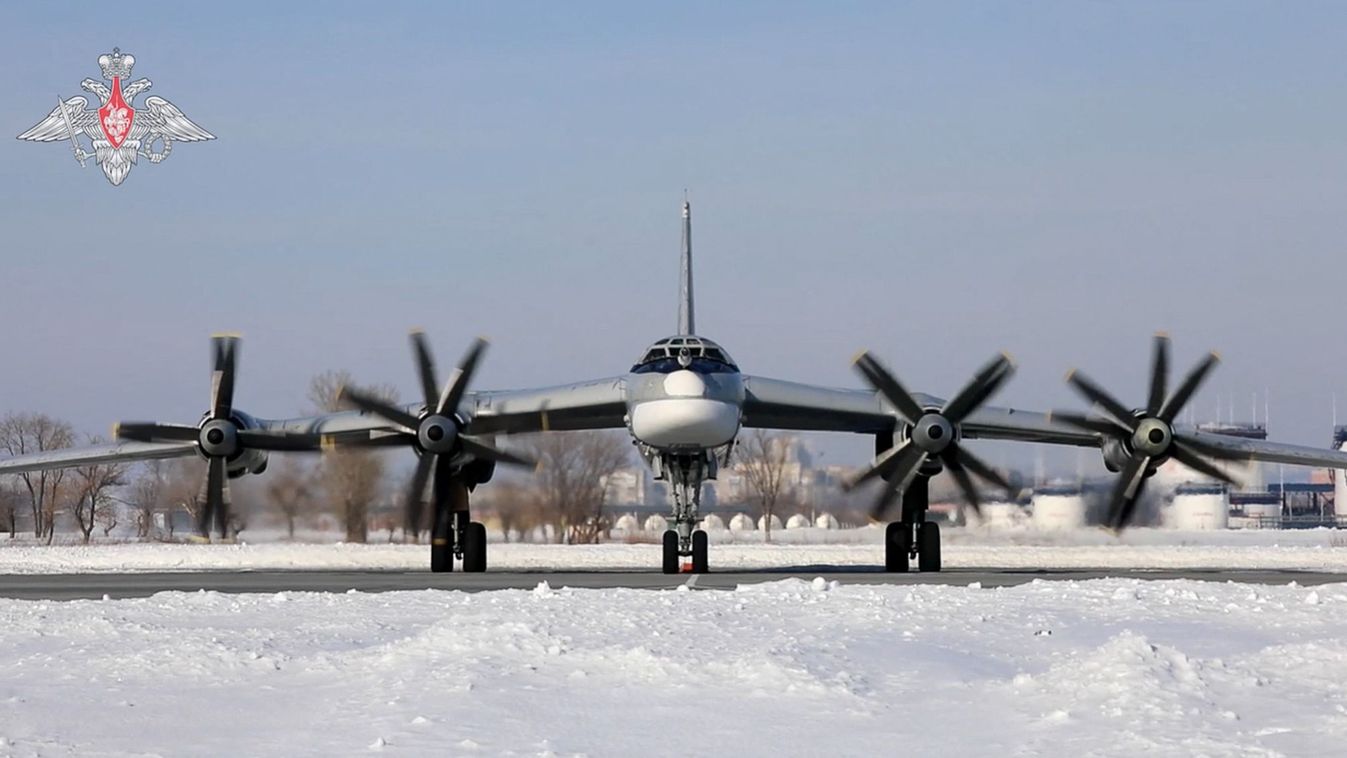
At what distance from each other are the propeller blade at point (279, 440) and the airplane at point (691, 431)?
2 cm

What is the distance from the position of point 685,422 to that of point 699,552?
6.79 feet

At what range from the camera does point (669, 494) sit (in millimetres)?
25391

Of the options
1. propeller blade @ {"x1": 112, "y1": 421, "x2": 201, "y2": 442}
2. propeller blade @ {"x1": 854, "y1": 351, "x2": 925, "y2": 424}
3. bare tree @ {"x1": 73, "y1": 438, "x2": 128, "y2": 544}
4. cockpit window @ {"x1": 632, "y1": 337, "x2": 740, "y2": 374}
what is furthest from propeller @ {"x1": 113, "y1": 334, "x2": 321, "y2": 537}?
bare tree @ {"x1": 73, "y1": 438, "x2": 128, "y2": 544}

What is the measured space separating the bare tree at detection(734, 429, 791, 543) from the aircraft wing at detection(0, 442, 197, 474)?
28759 mm

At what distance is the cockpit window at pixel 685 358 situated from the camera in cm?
2466

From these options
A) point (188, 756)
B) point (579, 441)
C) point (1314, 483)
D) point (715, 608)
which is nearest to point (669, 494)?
point (579, 441)

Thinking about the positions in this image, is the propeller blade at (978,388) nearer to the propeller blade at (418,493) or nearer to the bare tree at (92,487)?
the propeller blade at (418,493)

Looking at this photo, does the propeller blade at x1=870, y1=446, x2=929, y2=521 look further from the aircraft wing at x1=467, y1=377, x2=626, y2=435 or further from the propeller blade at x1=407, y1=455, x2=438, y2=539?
the propeller blade at x1=407, y1=455, x2=438, y2=539

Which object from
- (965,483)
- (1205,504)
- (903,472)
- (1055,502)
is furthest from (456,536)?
(1205,504)

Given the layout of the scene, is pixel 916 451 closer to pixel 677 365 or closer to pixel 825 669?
pixel 677 365

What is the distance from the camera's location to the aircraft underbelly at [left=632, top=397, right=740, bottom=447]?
2388cm

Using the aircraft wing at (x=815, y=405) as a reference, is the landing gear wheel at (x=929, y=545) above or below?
below

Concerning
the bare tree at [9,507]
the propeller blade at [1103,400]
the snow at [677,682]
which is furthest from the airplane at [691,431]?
the bare tree at [9,507]

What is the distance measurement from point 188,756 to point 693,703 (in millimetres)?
2810
